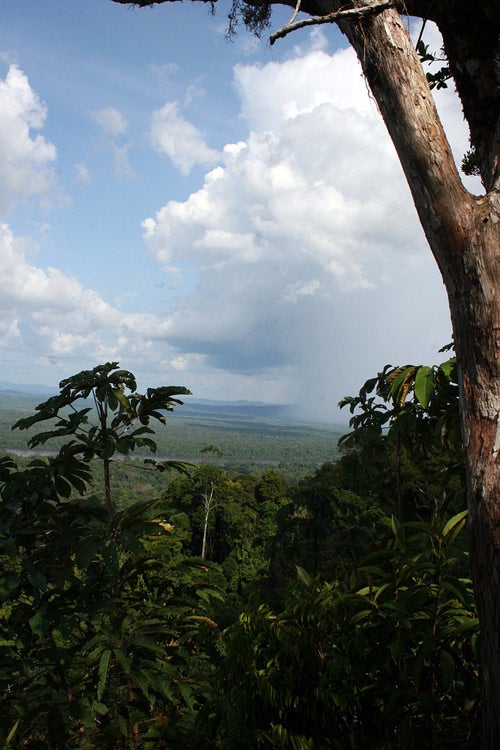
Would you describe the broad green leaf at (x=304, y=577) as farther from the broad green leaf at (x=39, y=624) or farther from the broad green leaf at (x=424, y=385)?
A: the broad green leaf at (x=39, y=624)

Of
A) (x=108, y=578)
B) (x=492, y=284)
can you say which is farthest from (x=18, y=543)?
(x=492, y=284)

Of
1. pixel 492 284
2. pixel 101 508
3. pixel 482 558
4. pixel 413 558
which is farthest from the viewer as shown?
pixel 101 508

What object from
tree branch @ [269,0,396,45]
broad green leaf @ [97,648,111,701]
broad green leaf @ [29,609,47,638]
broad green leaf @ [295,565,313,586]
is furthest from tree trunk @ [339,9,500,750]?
broad green leaf @ [29,609,47,638]

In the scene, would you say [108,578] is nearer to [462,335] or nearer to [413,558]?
[413,558]

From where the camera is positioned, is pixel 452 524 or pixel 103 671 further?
pixel 103 671

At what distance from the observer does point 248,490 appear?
27.8 metres

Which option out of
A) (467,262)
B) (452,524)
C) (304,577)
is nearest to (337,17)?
(467,262)

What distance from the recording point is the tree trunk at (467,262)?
1.35m

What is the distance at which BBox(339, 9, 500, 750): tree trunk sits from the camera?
1352 millimetres

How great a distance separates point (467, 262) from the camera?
4.98ft

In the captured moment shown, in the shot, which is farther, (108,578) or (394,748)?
(108,578)

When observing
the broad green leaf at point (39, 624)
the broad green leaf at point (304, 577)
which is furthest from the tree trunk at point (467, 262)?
the broad green leaf at point (39, 624)

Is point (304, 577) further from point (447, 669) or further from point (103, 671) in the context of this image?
point (103, 671)

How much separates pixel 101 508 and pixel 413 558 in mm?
1709
